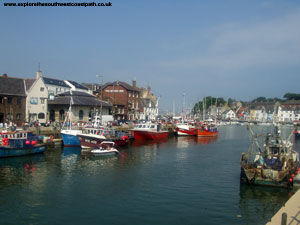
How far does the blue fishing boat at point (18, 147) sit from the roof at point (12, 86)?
60.8ft

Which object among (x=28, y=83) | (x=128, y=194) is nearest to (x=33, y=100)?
(x=28, y=83)

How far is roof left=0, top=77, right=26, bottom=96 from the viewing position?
54.1 m

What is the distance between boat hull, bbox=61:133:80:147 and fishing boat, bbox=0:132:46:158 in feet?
22.7

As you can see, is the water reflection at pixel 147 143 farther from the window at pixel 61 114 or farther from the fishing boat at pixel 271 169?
the fishing boat at pixel 271 169

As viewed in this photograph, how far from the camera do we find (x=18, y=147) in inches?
1476

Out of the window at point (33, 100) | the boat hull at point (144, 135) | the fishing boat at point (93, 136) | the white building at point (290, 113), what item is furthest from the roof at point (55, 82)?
the white building at point (290, 113)

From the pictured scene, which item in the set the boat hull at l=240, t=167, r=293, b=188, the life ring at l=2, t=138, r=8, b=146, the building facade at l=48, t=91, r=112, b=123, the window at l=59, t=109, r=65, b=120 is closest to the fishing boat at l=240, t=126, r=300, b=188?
the boat hull at l=240, t=167, r=293, b=188

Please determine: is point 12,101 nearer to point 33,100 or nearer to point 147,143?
point 33,100

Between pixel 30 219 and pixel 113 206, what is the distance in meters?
5.15

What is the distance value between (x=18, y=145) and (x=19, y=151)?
2.40ft

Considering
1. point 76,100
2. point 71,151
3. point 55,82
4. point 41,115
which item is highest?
point 55,82

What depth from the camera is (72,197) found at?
22.4m

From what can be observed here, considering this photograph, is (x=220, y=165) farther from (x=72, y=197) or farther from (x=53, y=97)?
(x=53, y=97)

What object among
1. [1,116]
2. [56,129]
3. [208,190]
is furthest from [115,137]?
[208,190]
